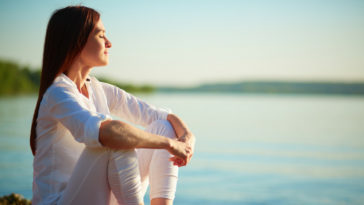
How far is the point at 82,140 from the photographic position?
135 centimetres

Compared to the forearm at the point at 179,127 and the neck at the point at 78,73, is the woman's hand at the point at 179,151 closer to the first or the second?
the forearm at the point at 179,127

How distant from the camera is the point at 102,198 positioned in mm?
1416

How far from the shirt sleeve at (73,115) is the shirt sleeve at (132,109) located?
0.55 metres

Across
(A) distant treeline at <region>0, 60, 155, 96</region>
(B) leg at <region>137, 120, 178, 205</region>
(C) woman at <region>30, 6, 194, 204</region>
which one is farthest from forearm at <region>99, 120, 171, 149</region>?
(A) distant treeline at <region>0, 60, 155, 96</region>

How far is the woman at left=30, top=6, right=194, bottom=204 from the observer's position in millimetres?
1358

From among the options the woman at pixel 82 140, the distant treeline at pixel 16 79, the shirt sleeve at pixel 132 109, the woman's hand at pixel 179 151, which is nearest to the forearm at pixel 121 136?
the woman at pixel 82 140

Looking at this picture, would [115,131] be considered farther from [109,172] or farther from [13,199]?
[13,199]

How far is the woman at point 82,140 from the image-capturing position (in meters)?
1.36

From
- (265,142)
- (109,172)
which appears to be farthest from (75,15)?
(265,142)

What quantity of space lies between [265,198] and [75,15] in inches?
123

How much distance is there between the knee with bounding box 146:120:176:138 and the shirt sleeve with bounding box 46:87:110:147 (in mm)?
464

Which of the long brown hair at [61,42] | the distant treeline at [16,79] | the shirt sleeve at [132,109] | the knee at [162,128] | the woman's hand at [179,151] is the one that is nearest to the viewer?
the long brown hair at [61,42]

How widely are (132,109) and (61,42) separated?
2.07 feet

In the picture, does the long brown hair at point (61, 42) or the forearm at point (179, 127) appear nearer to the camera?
the long brown hair at point (61, 42)
